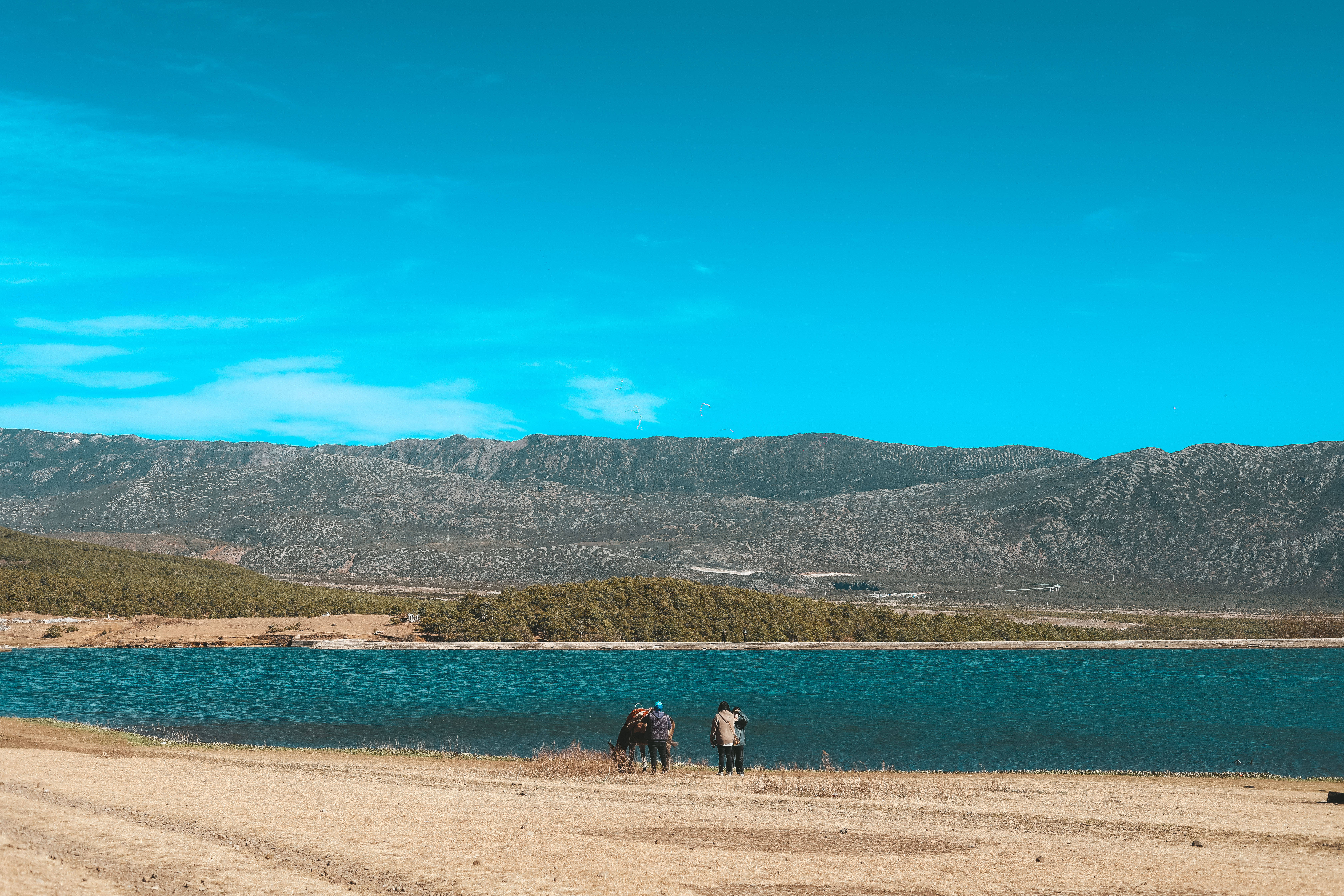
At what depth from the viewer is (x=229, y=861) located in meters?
12.6

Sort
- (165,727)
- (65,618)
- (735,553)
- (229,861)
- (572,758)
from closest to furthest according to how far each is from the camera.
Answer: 1. (229,861)
2. (572,758)
3. (165,727)
4. (65,618)
5. (735,553)

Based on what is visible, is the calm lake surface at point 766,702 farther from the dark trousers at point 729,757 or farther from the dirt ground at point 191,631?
the dark trousers at point 729,757

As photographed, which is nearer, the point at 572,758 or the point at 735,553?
the point at 572,758

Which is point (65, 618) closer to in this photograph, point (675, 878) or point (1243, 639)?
point (675, 878)

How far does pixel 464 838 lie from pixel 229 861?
3.04 m

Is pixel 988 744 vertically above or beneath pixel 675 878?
beneath

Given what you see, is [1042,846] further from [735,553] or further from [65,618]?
[735,553]

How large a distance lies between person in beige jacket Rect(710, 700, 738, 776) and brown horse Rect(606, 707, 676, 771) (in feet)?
3.42

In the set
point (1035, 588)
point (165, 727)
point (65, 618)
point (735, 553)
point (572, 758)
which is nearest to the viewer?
point (572, 758)

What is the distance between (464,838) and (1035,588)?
17088 centimetres

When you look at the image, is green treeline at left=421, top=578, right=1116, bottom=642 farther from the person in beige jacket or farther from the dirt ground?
the person in beige jacket

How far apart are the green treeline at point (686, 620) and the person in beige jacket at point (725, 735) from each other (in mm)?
83735

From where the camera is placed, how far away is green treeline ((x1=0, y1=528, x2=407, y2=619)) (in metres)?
115

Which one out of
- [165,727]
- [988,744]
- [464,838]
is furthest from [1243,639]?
[464,838]
